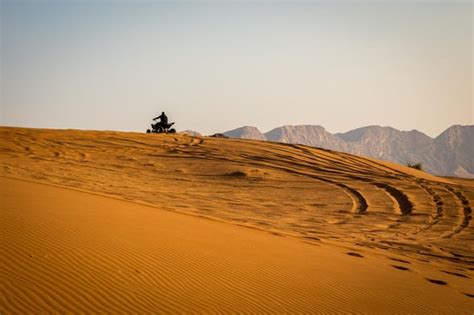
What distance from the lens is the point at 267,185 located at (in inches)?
639

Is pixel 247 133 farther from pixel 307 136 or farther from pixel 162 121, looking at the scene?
pixel 162 121

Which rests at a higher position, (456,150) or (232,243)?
(456,150)

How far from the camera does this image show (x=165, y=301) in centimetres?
407

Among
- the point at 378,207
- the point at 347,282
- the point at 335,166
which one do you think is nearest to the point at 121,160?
the point at 335,166

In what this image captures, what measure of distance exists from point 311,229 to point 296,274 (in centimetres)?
428

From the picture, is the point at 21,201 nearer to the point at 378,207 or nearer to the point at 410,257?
the point at 410,257

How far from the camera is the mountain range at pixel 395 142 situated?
10500 cm

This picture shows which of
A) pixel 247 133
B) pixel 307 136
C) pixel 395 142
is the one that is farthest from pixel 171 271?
pixel 395 142

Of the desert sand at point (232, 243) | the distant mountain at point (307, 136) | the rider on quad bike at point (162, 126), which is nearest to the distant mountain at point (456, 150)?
the distant mountain at point (307, 136)

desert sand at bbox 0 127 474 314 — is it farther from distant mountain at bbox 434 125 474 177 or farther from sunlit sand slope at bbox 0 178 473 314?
distant mountain at bbox 434 125 474 177

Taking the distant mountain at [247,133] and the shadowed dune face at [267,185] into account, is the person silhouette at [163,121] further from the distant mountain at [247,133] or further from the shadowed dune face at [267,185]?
the distant mountain at [247,133]

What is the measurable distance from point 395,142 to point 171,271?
452ft

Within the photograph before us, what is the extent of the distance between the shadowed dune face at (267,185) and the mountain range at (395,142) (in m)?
83.9

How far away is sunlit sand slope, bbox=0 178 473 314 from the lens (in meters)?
3.93
